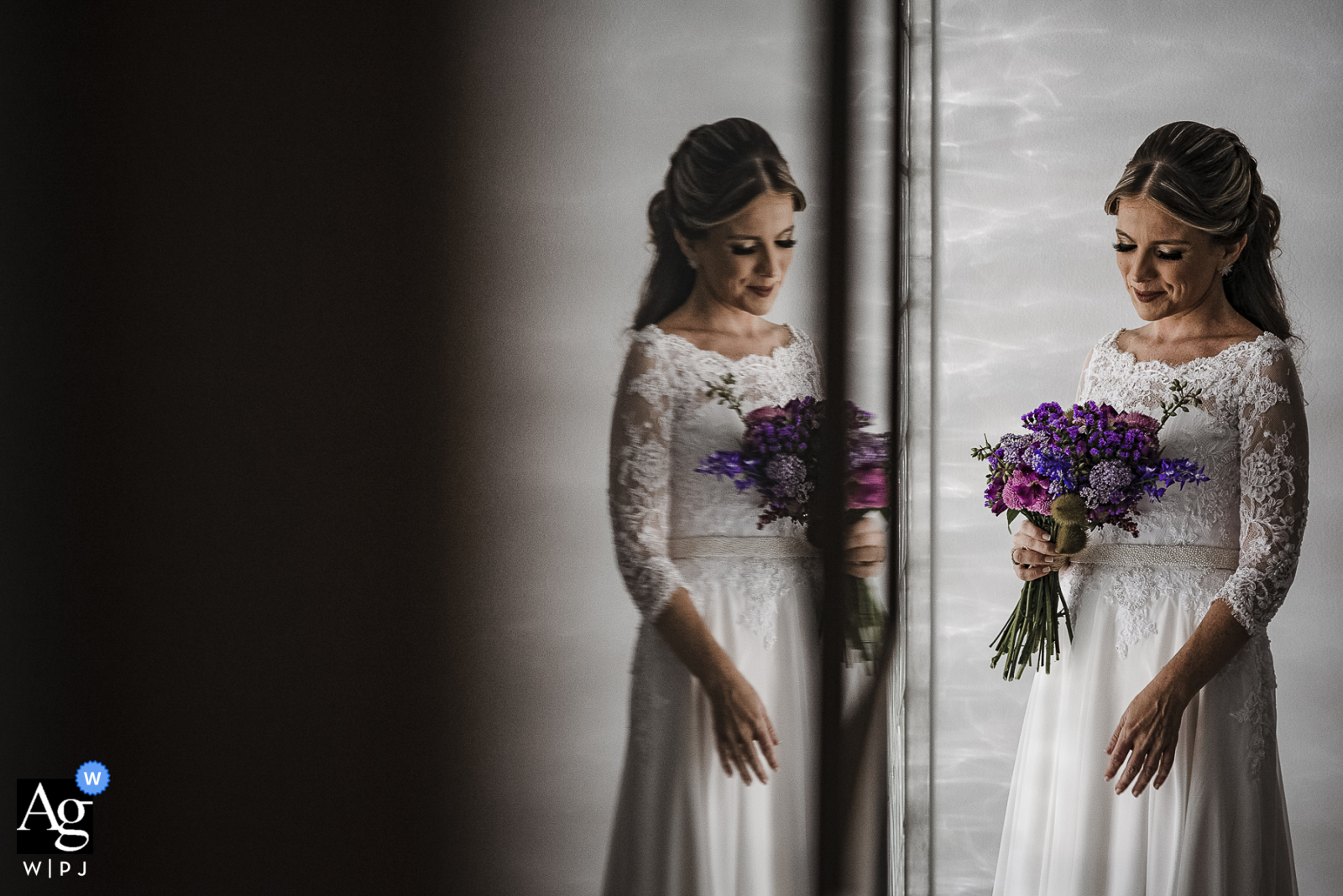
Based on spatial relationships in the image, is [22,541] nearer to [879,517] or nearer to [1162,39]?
[879,517]

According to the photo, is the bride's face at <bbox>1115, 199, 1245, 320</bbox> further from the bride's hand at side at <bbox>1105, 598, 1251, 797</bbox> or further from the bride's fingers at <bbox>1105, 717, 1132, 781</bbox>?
the bride's fingers at <bbox>1105, 717, 1132, 781</bbox>

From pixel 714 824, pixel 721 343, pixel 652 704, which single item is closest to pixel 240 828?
pixel 652 704

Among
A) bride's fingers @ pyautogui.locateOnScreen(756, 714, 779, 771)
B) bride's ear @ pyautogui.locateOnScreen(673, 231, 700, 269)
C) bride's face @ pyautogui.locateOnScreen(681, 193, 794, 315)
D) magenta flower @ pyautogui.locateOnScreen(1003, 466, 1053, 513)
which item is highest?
bride's face @ pyautogui.locateOnScreen(681, 193, 794, 315)

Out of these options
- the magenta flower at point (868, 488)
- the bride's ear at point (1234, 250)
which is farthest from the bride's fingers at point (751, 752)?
the bride's ear at point (1234, 250)

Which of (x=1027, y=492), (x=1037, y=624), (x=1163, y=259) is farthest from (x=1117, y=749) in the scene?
(x=1163, y=259)

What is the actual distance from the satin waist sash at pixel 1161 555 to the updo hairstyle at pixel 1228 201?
19.4 inches

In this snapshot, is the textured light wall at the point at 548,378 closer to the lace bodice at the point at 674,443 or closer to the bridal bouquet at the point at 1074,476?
the lace bodice at the point at 674,443

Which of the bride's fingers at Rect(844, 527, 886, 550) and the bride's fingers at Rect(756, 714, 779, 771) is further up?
the bride's fingers at Rect(844, 527, 886, 550)

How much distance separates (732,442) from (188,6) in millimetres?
696

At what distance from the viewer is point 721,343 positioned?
1057 millimetres

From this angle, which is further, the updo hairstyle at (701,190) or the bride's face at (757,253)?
the bride's face at (757,253)

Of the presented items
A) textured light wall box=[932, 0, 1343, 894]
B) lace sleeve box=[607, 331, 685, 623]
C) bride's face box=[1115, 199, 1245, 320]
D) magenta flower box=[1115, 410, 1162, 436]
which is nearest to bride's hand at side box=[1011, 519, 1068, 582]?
textured light wall box=[932, 0, 1343, 894]

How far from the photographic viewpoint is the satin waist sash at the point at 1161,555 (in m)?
1.73

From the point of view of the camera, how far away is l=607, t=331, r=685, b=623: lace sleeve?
78 cm
